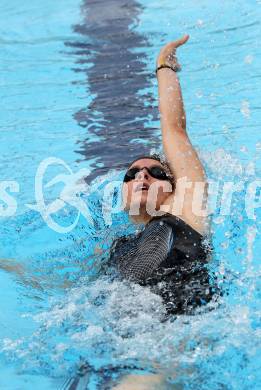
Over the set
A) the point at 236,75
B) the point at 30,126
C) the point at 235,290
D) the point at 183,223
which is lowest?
the point at 235,290

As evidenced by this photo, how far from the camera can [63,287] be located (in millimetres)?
3172

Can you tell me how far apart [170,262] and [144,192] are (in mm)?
491

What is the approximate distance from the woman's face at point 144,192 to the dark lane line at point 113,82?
1182 mm

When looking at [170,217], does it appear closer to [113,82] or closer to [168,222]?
[168,222]

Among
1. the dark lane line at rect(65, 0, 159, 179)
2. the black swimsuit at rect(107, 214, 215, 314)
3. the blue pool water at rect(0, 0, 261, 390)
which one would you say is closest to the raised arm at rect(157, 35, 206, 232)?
the black swimsuit at rect(107, 214, 215, 314)

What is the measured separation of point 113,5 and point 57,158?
11.2ft

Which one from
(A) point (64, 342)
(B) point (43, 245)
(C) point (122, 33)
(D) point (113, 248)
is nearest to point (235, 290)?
(D) point (113, 248)

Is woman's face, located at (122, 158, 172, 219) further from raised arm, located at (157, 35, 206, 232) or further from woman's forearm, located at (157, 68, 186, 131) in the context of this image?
woman's forearm, located at (157, 68, 186, 131)

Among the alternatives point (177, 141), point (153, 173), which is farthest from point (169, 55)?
point (153, 173)

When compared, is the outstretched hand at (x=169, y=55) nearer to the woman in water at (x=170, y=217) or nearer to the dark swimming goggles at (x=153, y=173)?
the woman in water at (x=170, y=217)

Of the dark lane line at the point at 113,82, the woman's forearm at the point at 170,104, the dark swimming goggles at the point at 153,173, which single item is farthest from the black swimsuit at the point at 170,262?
the dark lane line at the point at 113,82

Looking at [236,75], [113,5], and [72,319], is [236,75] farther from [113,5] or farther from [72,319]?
[72,319]

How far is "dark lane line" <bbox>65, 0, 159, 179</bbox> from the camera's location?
491 centimetres

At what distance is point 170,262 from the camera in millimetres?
2898
